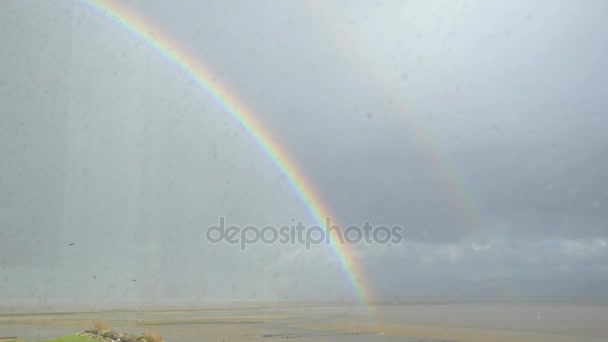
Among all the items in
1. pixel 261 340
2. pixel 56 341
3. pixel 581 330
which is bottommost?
pixel 56 341

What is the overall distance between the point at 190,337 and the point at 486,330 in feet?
79.2

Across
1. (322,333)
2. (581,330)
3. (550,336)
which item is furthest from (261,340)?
(581,330)

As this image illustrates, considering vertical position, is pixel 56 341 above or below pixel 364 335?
below

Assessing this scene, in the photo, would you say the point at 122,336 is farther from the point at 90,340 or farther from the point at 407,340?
the point at 407,340

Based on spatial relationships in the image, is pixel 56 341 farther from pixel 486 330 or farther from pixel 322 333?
pixel 486 330

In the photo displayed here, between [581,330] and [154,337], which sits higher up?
[581,330]

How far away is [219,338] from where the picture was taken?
4084 centimetres

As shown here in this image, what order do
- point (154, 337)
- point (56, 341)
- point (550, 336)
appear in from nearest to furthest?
point (56, 341), point (154, 337), point (550, 336)

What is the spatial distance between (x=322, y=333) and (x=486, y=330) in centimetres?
1389

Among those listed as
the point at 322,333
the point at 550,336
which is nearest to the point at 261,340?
the point at 322,333

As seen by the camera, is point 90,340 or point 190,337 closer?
point 90,340

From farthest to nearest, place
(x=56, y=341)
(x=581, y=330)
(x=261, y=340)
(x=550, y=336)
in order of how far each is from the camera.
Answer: (x=581, y=330), (x=550, y=336), (x=261, y=340), (x=56, y=341)

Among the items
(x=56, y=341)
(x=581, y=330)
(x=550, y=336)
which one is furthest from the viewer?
(x=581, y=330)

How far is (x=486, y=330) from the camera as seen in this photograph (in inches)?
2013
